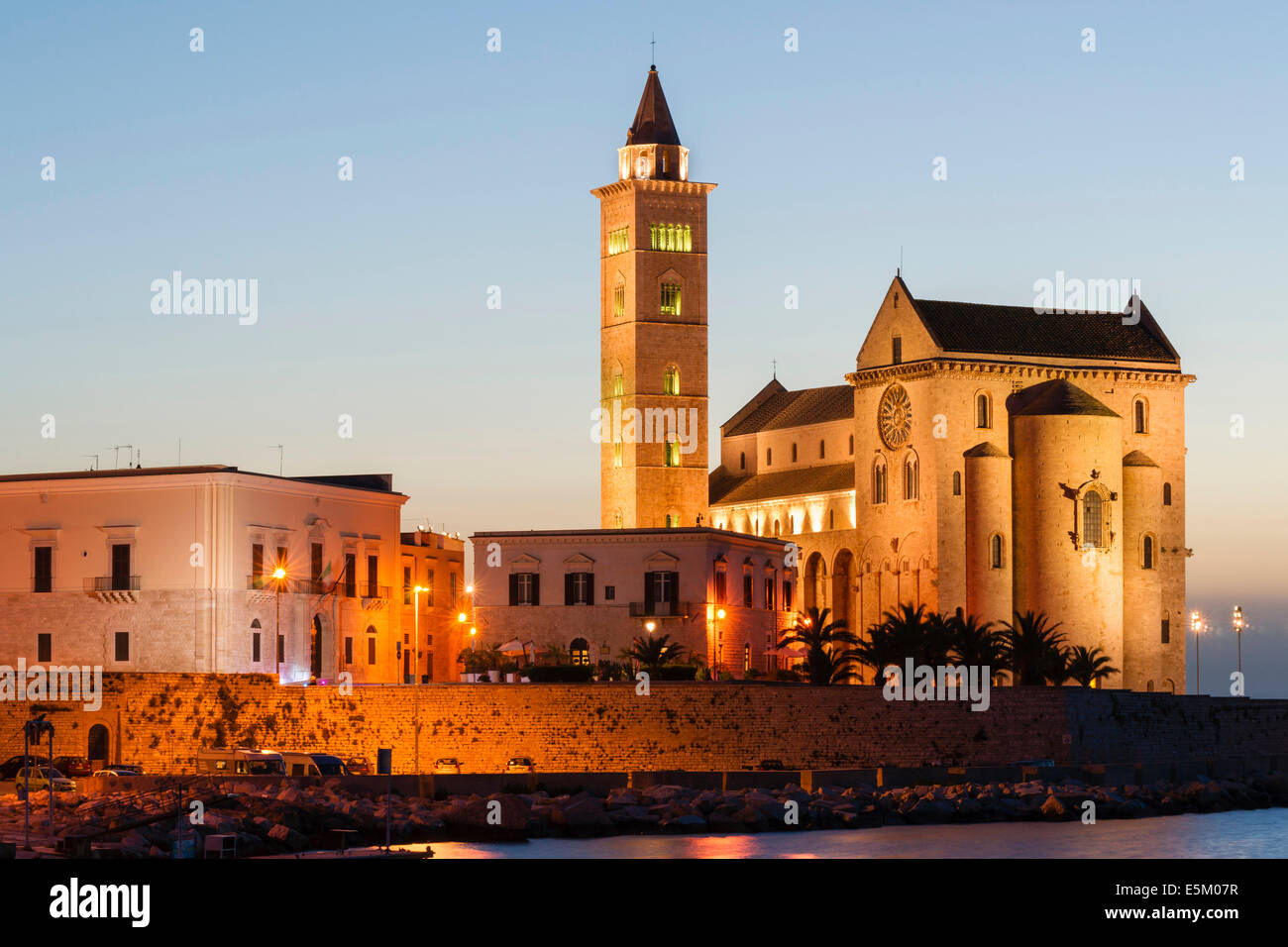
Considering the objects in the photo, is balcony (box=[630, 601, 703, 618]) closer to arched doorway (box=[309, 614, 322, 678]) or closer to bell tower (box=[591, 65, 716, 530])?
arched doorway (box=[309, 614, 322, 678])

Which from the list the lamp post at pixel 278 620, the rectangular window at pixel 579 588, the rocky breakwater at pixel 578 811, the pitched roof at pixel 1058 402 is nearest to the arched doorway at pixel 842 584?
the pitched roof at pixel 1058 402

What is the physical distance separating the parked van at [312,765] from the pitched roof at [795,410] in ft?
123

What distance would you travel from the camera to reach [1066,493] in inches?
2995

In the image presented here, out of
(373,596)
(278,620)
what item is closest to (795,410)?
(373,596)

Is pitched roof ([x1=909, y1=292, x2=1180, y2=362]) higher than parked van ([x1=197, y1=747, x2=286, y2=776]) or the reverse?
higher

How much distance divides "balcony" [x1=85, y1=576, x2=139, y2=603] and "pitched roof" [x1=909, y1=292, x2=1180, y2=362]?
31.1 metres

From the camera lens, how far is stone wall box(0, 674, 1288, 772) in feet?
187

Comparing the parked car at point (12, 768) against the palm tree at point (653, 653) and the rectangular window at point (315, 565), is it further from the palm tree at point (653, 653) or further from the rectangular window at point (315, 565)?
the palm tree at point (653, 653)

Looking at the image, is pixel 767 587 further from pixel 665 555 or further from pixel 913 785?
pixel 913 785

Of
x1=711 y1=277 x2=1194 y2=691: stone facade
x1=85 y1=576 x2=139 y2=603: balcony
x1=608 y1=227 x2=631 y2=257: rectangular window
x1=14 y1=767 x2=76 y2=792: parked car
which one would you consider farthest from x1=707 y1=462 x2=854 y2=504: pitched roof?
x1=14 y1=767 x2=76 y2=792: parked car

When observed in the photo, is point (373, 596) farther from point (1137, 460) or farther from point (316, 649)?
point (1137, 460)

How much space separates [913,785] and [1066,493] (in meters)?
21.8

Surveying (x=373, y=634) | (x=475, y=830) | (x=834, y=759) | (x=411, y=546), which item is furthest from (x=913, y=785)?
(x=411, y=546)

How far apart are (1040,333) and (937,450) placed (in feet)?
22.4
